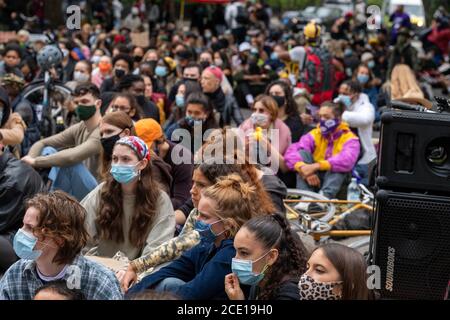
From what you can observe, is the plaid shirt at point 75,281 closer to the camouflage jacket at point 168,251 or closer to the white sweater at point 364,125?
the camouflage jacket at point 168,251

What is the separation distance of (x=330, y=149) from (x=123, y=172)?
3342mm

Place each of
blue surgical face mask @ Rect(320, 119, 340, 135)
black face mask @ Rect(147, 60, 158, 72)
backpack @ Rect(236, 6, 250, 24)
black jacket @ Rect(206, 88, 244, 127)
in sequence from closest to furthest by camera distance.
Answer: blue surgical face mask @ Rect(320, 119, 340, 135)
black jacket @ Rect(206, 88, 244, 127)
black face mask @ Rect(147, 60, 158, 72)
backpack @ Rect(236, 6, 250, 24)

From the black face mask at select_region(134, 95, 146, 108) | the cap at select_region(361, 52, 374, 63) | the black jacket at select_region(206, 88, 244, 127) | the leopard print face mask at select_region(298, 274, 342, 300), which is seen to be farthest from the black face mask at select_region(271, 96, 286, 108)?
the cap at select_region(361, 52, 374, 63)

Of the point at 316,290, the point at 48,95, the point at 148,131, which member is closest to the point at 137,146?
the point at 148,131

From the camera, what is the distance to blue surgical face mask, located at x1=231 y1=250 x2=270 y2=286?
4.43 m

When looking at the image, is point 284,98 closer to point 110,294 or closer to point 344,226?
point 344,226

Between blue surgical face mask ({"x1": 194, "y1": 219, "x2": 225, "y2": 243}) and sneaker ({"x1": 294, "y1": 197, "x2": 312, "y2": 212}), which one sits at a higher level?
blue surgical face mask ({"x1": 194, "y1": 219, "x2": 225, "y2": 243})

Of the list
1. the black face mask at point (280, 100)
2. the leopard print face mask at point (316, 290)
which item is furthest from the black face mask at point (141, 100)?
the leopard print face mask at point (316, 290)

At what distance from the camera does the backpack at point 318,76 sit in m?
13.0

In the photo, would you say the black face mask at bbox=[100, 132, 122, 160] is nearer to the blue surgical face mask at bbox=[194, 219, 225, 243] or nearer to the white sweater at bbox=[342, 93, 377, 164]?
the blue surgical face mask at bbox=[194, 219, 225, 243]

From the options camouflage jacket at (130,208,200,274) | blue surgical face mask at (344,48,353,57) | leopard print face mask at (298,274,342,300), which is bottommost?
blue surgical face mask at (344,48,353,57)

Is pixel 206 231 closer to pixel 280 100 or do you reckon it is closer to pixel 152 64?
pixel 280 100

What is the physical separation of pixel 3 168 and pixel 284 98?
3.76 m

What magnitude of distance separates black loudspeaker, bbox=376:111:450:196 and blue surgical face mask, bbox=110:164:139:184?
1.75 m
